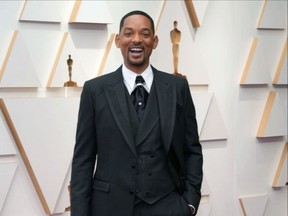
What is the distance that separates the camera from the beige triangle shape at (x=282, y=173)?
3273 millimetres

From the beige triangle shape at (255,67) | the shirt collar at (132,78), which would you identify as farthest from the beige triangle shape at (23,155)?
the beige triangle shape at (255,67)

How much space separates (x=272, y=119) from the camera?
3209 millimetres

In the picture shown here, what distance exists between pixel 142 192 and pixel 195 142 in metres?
0.32

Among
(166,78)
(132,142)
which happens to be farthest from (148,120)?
(166,78)

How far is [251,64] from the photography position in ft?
10.2

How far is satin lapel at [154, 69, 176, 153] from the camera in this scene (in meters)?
1.78

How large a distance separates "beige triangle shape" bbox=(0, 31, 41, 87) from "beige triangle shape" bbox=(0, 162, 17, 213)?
0.40 metres

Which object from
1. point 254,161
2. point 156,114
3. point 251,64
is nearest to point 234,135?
point 254,161

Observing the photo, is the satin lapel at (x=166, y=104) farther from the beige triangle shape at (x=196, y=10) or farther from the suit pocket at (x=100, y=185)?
the beige triangle shape at (x=196, y=10)

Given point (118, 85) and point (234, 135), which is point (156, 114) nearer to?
point (118, 85)

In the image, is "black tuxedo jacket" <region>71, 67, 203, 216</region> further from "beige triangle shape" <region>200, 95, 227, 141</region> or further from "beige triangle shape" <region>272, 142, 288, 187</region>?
"beige triangle shape" <region>272, 142, 288, 187</region>

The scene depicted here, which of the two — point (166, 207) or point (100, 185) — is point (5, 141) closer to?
point (100, 185)

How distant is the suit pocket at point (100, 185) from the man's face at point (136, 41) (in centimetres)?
43

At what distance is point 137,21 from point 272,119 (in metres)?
1.67
